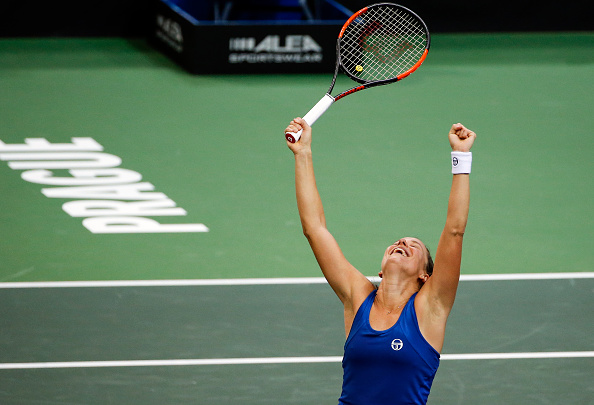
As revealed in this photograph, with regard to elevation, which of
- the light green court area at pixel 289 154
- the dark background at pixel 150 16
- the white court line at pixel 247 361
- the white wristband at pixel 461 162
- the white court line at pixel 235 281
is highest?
the white wristband at pixel 461 162

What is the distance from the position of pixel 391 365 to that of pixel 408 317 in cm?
22

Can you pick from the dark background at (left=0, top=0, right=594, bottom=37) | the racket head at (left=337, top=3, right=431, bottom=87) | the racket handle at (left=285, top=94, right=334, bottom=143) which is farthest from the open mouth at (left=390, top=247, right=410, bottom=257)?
the dark background at (left=0, top=0, right=594, bottom=37)

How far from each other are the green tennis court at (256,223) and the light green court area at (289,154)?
3 centimetres

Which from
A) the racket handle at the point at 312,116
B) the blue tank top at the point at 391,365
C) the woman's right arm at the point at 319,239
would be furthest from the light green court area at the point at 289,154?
the blue tank top at the point at 391,365

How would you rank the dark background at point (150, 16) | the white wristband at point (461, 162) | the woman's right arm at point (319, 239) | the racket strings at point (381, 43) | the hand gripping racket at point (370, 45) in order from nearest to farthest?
the white wristband at point (461, 162), the woman's right arm at point (319, 239), the hand gripping racket at point (370, 45), the racket strings at point (381, 43), the dark background at point (150, 16)

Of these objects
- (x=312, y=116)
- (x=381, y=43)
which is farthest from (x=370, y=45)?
(x=381, y=43)

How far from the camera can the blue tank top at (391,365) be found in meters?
4.21

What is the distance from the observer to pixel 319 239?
181 inches

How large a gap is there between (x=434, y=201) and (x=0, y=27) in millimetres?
8941

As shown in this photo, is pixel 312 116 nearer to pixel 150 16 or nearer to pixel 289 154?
pixel 289 154

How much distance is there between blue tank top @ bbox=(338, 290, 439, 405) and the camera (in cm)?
421

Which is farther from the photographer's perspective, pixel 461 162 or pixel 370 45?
pixel 370 45

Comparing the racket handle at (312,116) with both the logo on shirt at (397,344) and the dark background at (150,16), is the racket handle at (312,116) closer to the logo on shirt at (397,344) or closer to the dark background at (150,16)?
the logo on shirt at (397,344)

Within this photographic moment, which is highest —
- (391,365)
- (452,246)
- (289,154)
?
(452,246)
